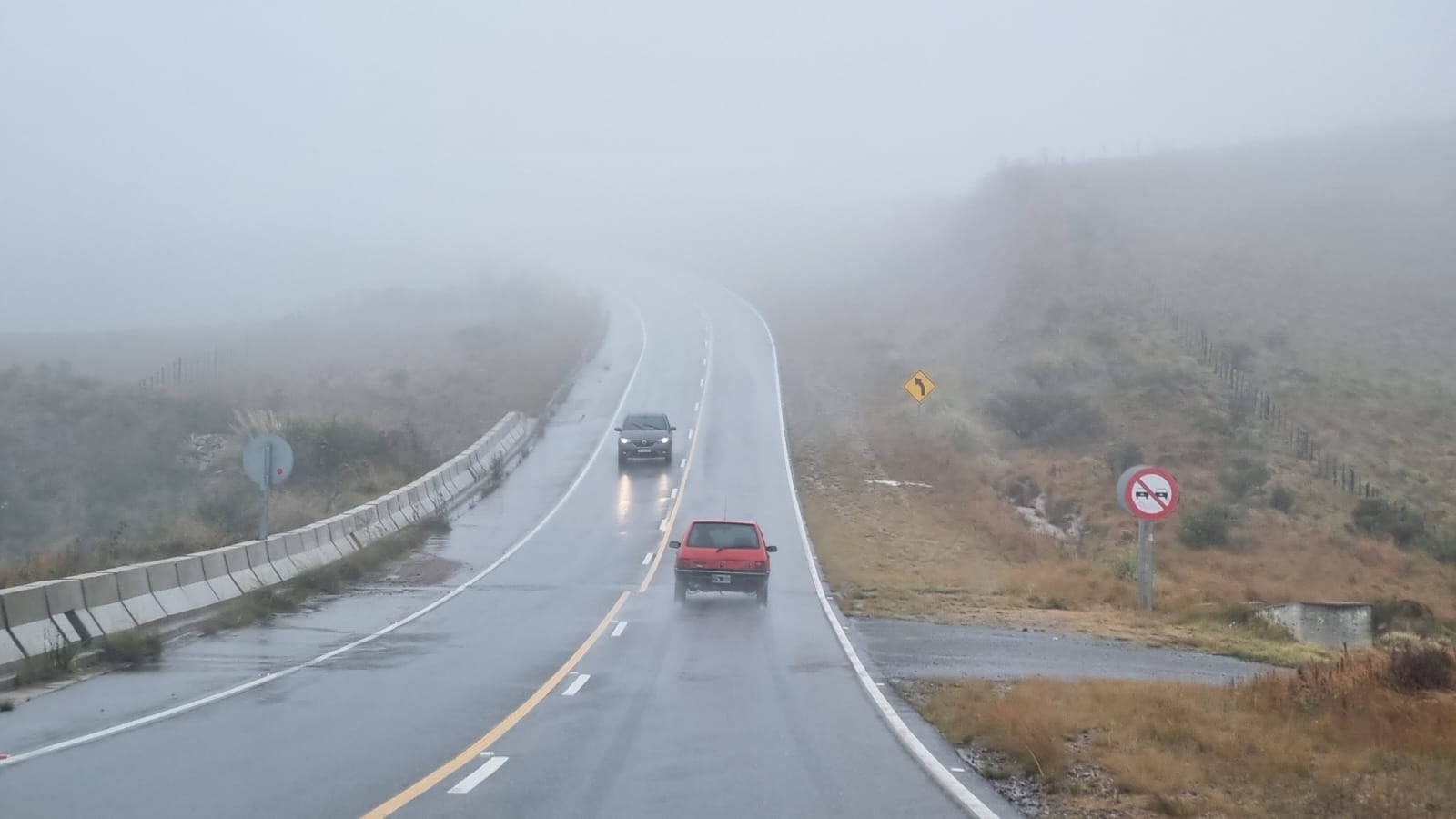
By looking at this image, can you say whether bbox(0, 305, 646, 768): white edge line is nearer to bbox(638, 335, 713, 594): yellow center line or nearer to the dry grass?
bbox(638, 335, 713, 594): yellow center line

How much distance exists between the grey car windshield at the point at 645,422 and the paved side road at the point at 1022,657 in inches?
894

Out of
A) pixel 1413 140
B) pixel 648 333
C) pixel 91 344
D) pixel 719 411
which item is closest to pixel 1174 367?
pixel 719 411

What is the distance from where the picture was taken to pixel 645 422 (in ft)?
138

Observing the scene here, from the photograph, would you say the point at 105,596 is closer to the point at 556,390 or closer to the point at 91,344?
the point at 556,390

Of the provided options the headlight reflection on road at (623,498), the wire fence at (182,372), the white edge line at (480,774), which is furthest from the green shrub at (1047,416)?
the white edge line at (480,774)

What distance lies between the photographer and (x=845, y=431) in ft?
152

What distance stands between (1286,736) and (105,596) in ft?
43.5

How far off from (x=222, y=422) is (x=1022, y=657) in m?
35.2

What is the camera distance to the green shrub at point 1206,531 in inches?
1181

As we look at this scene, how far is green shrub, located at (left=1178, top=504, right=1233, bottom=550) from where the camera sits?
30000 mm

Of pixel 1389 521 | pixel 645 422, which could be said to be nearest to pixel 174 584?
pixel 645 422

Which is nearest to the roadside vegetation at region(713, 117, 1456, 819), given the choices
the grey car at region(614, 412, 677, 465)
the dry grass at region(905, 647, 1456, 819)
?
the dry grass at region(905, 647, 1456, 819)

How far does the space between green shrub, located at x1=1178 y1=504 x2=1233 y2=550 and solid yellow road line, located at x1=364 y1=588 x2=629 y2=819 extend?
1835 cm

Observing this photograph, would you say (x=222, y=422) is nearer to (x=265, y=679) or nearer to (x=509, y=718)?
(x=265, y=679)
